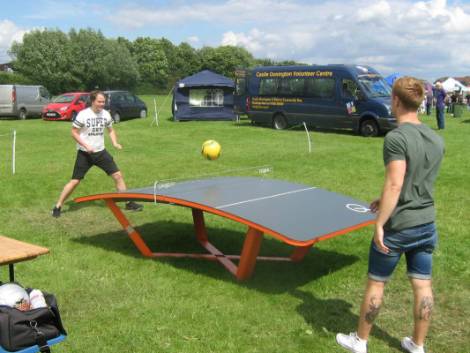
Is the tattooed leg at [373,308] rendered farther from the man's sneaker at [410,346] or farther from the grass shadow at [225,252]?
the grass shadow at [225,252]

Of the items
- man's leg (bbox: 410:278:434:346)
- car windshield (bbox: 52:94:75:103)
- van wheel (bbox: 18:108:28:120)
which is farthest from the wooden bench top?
van wheel (bbox: 18:108:28:120)

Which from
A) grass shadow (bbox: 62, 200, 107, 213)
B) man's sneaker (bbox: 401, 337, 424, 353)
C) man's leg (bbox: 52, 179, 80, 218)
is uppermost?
man's leg (bbox: 52, 179, 80, 218)

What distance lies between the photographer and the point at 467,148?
15.9 meters

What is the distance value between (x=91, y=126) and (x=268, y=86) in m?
15.6

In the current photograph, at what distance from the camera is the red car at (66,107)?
27.2 metres

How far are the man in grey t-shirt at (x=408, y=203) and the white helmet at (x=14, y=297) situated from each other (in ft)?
7.43

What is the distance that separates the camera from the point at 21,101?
95.5ft

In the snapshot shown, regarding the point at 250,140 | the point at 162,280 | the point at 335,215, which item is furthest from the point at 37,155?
the point at 335,215

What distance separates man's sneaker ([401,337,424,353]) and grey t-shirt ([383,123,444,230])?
3.28 feet

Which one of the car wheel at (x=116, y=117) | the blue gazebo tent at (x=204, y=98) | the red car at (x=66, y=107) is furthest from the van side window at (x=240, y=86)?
the red car at (x=66, y=107)

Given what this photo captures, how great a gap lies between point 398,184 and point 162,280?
→ 9.65 feet

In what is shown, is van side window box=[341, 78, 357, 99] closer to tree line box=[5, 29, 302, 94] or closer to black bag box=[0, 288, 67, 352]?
black bag box=[0, 288, 67, 352]

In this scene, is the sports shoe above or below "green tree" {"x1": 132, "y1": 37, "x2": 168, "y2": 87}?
below

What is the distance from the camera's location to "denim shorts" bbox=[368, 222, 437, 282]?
3691 mm
